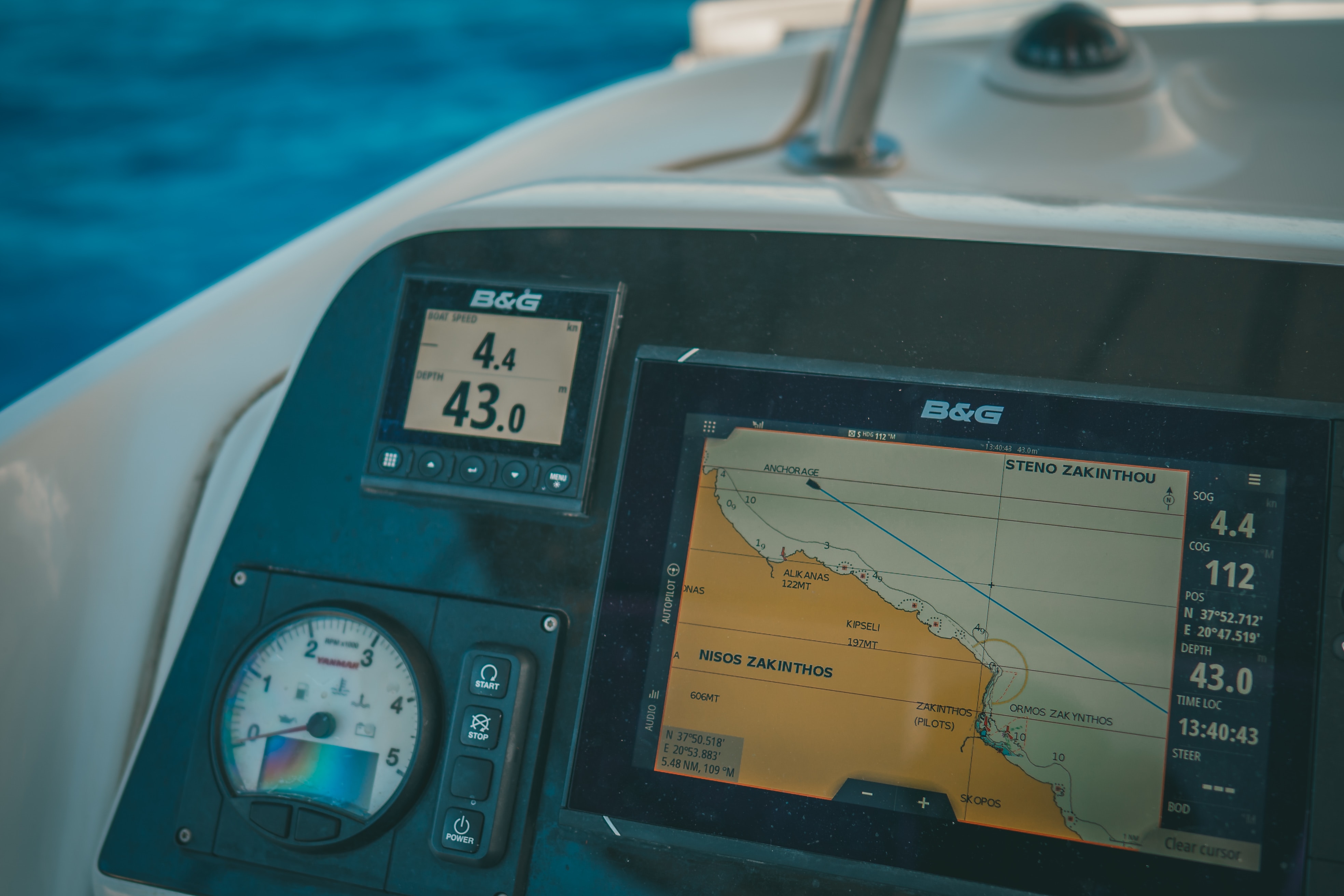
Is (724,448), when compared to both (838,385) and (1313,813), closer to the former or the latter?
(838,385)

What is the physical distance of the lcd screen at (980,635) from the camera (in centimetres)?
62

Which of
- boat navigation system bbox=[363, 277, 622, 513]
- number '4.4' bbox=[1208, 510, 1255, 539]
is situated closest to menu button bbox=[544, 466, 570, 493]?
boat navigation system bbox=[363, 277, 622, 513]

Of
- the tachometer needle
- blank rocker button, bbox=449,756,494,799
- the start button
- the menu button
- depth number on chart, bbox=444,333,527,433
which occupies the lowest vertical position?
blank rocker button, bbox=449,756,494,799

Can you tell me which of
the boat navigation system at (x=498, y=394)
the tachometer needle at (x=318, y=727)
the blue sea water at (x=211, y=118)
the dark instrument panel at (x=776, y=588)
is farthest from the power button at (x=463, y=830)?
the blue sea water at (x=211, y=118)

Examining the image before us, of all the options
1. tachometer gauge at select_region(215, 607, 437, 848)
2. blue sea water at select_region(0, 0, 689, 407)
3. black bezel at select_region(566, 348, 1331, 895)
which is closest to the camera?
black bezel at select_region(566, 348, 1331, 895)

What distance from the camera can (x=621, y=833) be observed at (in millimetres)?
686

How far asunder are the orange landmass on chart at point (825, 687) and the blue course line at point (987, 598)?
0.04 meters

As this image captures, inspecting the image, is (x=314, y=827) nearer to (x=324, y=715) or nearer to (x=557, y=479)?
(x=324, y=715)

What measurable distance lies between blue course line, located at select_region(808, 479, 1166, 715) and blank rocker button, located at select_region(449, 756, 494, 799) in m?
0.34

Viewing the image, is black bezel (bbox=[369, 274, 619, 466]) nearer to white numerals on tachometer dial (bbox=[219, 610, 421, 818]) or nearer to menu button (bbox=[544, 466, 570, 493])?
menu button (bbox=[544, 466, 570, 493])

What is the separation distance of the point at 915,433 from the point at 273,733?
1.89ft

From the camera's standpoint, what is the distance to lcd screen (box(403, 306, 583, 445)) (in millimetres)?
762

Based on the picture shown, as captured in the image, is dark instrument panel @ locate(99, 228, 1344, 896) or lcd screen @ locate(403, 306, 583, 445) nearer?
dark instrument panel @ locate(99, 228, 1344, 896)

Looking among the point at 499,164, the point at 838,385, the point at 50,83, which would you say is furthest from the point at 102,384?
the point at 50,83
